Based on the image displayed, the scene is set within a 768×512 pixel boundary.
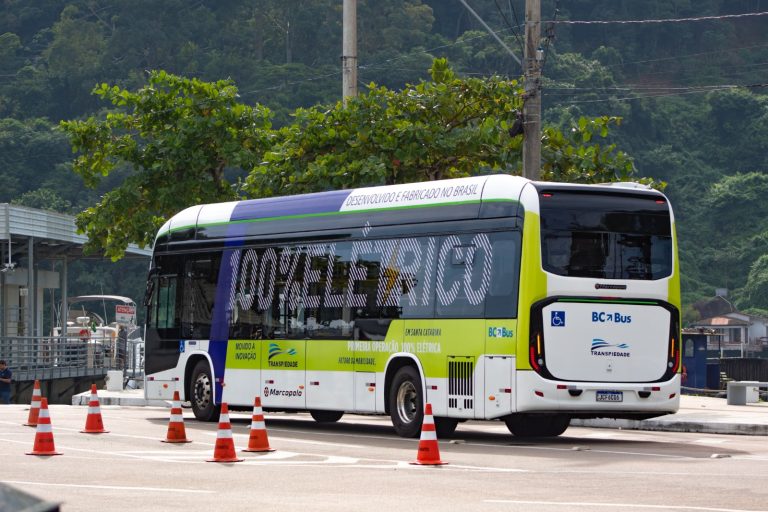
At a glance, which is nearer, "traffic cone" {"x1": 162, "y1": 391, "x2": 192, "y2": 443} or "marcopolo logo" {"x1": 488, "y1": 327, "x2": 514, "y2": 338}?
"marcopolo logo" {"x1": 488, "y1": 327, "x2": 514, "y2": 338}

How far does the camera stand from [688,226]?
4437 inches

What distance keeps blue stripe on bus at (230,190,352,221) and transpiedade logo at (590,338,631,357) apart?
4613 mm

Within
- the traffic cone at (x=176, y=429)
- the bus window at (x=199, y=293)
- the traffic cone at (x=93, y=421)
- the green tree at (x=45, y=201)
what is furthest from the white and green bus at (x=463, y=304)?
the green tree at (x=45, y=201)

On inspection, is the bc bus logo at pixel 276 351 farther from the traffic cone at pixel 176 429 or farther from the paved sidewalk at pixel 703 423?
the paved sidewalk at pixel 703 423

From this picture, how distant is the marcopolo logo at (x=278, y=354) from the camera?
2284 centimetres

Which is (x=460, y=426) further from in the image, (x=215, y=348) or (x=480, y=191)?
(x=480, y=191)

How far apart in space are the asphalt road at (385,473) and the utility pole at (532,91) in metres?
4.68

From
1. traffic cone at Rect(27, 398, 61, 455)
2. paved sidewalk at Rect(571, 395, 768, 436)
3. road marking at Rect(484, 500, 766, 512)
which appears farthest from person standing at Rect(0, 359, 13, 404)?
road marking at Rect(484, 500, 766, 512)

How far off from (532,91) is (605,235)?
6214mm

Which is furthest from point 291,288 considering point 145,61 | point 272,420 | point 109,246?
point 145,61

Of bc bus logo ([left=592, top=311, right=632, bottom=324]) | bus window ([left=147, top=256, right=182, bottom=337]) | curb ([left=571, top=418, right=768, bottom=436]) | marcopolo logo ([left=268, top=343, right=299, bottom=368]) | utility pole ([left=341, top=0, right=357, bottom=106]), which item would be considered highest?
utility pole ([left=341, top=0, right=357, bottom=106])

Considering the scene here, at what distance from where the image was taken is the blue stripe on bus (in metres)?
22.5

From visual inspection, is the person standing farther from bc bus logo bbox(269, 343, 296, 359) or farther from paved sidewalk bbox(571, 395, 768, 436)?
paved sidewalk bbox(571, 395, 768, 436)

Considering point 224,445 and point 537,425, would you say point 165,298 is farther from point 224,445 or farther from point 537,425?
point 224,445
